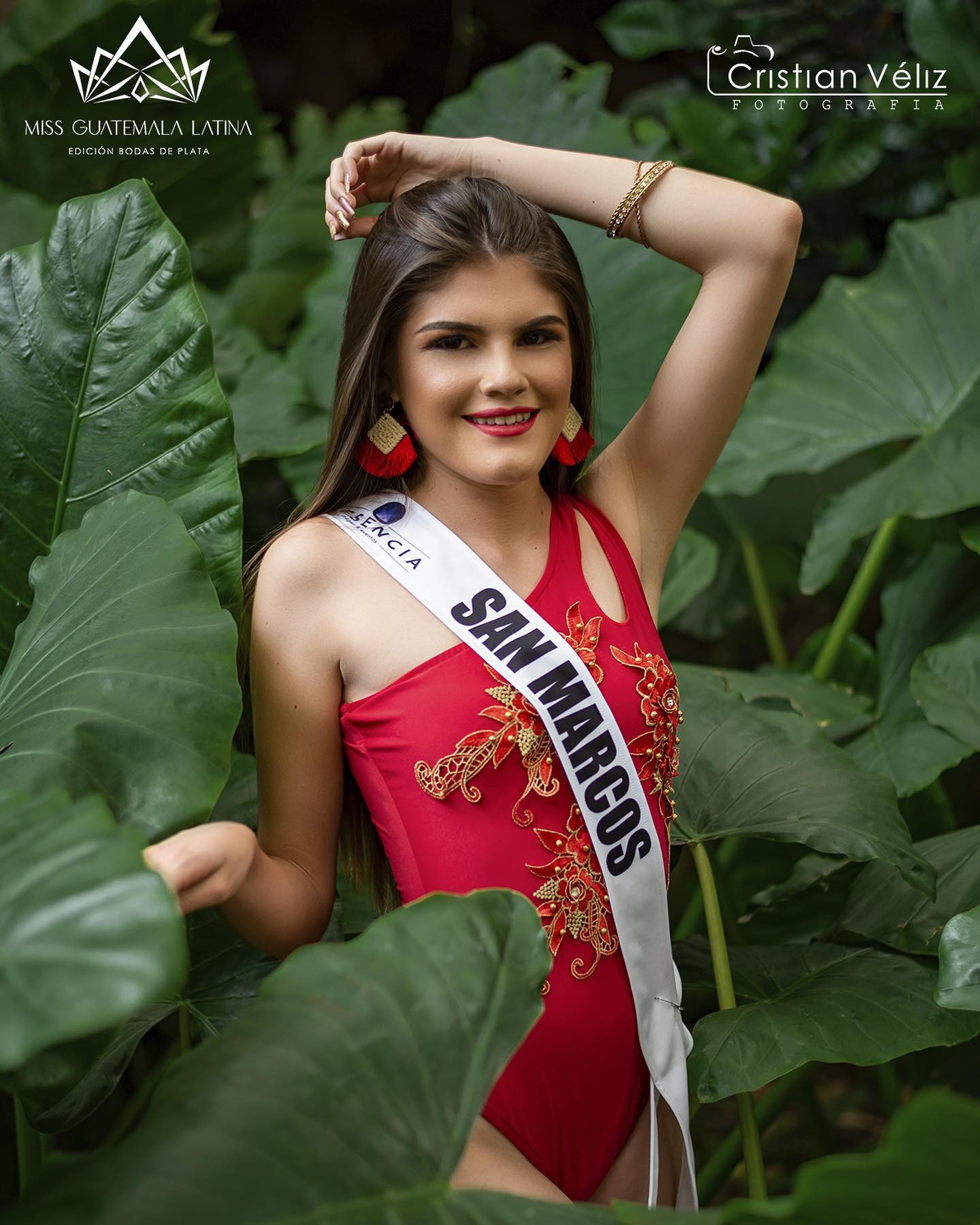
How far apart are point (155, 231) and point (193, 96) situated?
100cm

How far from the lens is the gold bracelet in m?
0.99

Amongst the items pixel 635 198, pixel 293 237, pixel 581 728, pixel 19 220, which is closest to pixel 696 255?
pixel 635 198

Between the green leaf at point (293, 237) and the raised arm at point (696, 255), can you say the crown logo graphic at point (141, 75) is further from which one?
the raised arm at point (696, 255)

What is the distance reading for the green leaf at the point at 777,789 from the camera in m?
1.02

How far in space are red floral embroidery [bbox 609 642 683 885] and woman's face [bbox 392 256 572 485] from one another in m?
0.17

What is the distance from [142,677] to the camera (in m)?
0.78

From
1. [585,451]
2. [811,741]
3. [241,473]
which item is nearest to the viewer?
[585,451]

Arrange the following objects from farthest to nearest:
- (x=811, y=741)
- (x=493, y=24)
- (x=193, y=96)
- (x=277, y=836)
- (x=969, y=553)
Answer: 1. (x=493, y=24)
2. (x=193, y=96)
3. (x=969, y=553)
4. (x=811, y=741)
5. (x=277, y=836)

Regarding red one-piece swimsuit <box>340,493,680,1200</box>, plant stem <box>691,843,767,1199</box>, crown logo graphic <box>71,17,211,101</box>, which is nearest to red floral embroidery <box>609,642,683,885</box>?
red one-piece swimsuit <box>340,493,680,1200</box>

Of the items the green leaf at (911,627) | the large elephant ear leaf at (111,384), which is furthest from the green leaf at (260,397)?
the green leaf at (911,627)

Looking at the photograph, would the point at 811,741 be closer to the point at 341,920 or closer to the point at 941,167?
the point at 341,920

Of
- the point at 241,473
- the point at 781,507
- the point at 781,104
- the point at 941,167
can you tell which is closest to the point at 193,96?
the point at 241,473

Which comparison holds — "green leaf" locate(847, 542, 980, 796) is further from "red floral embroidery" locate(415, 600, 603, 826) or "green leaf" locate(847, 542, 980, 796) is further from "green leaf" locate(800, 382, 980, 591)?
"red floral embroidery" locate(415, 600, 603, 826)

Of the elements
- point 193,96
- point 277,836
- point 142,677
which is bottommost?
point 277,836
